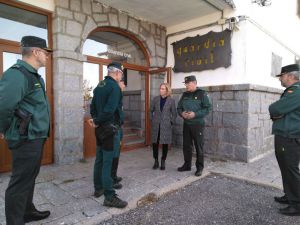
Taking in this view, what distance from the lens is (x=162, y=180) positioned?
389 cm

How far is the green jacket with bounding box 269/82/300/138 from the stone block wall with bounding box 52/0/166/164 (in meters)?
3.49

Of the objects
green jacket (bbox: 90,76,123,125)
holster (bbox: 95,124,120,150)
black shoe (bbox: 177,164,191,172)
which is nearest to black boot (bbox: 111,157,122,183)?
holster (bbox: 95,124,120,150)

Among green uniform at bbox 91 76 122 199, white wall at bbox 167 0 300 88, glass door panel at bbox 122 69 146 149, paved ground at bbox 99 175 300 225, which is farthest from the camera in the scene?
glass door panel at bbox 122 69 146 149

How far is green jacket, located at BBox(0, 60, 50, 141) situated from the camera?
6.55 ft

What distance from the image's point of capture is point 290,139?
286cm

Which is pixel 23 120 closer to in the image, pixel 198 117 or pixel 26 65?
pixel 26 65

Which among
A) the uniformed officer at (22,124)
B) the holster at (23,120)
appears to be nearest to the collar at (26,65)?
the uniformed officer at (22,124)

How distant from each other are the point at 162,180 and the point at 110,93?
181 cm

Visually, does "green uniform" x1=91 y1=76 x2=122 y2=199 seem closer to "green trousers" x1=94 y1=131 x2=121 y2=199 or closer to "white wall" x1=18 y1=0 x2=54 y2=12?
"green trousers" x1=94 y1=131 x2=121 y2=199

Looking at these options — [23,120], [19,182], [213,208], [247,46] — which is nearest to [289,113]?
[213,208]

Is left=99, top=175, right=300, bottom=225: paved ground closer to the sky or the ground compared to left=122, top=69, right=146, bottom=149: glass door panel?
closer to the ground

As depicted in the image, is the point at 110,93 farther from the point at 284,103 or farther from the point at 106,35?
the point at 106,35

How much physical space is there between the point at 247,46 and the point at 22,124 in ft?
15.5

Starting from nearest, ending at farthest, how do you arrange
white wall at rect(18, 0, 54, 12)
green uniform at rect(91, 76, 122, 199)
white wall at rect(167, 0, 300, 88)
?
1. green uniform at rect(91, 76, 122, 199)
2. white wall at rect(18, 0, 54, 12)
3. white wall at rect(167, 0, 300, 88)
